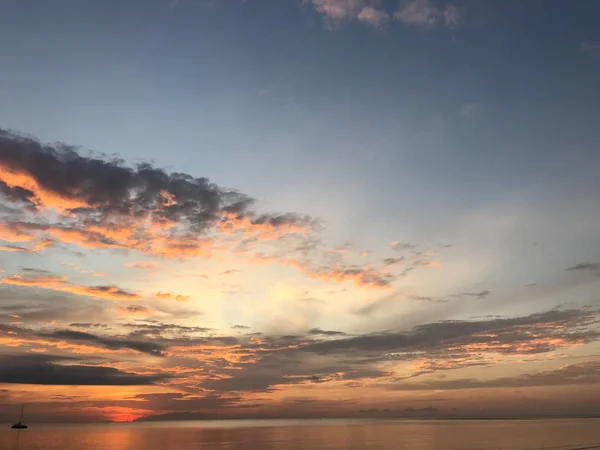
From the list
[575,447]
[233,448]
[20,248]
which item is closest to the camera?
[20,248]

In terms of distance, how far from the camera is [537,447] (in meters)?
114

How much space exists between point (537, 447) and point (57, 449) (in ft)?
466

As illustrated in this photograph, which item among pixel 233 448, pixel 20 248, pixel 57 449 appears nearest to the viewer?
pixel 20 248

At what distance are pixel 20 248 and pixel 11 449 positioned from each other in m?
109

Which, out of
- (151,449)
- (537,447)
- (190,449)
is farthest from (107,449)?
(537,447)

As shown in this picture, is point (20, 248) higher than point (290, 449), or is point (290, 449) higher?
point (20, 248)

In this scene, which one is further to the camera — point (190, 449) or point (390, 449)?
point (190, 449)

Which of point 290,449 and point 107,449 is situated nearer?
point 290,449

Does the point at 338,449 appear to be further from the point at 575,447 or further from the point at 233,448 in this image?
the point at 575,447

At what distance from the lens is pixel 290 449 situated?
126m

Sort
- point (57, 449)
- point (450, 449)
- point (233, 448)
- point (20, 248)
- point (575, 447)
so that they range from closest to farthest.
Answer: point (20, 248) → point (575, 447) → point (450, 449) → point (233, 448) → point (57, 449)

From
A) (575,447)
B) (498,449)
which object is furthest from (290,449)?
(575,447)

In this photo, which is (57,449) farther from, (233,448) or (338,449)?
(338,449)

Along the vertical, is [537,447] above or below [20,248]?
below
